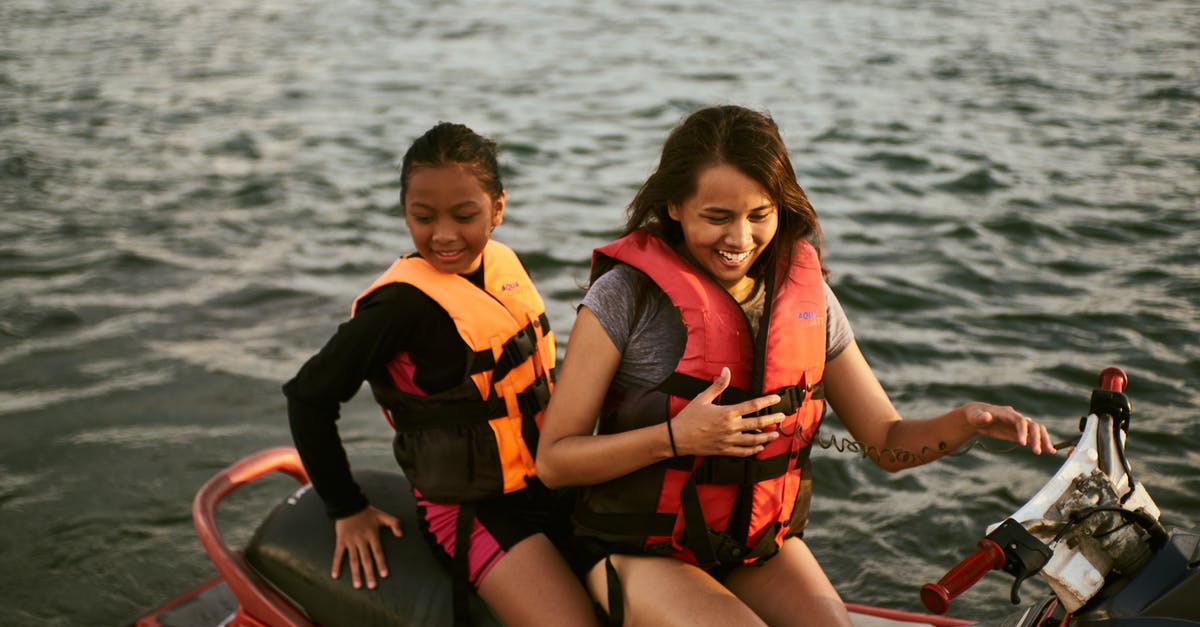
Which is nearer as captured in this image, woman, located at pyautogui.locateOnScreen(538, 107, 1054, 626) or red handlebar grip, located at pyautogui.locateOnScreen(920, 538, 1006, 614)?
red handlebar grip, located at pyautogui.locateOnScreen(920, 538, 1006, 614)

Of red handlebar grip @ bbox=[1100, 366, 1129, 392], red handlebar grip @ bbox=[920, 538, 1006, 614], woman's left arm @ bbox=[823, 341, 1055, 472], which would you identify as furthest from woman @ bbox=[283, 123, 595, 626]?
red handlebar grip @ bbox=[1100, 366, 1129, 392]

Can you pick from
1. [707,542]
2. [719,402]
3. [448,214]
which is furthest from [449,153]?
[707,542]

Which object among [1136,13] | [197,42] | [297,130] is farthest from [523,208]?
[1136,13]

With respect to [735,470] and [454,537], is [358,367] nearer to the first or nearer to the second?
[454,537]

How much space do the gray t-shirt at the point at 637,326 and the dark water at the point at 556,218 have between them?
6.89 ft

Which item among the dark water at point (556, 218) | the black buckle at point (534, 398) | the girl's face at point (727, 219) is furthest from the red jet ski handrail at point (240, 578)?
the dark water at point (556, 218)

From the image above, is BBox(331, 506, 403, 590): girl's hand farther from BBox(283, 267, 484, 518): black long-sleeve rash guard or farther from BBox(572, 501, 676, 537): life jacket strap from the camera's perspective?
BBox(572, 501, 676, 537): life jacket strap

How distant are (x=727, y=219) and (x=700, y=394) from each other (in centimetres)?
40

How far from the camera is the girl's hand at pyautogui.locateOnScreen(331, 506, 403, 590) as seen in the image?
279cm

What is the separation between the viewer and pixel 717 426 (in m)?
2.35

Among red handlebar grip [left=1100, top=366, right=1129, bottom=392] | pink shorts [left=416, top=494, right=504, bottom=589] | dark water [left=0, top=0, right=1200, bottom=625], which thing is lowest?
dark water [left=0, top=0, right=1200, bottom=625]

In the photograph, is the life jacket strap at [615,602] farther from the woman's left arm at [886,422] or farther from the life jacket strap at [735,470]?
the woman's left arm at [886,422]

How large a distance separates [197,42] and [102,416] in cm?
1020

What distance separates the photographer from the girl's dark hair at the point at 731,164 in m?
2.52
